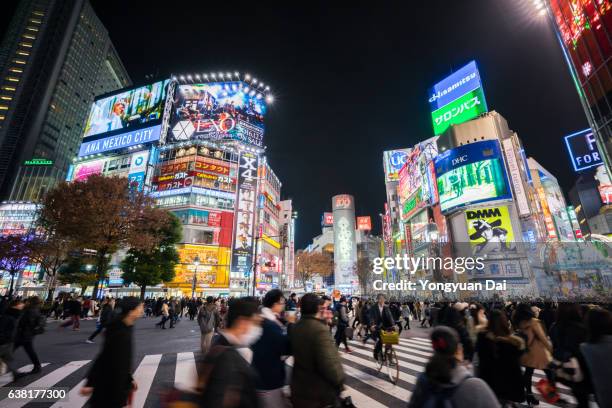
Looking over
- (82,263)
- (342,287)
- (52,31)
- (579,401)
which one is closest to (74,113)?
(52,31)

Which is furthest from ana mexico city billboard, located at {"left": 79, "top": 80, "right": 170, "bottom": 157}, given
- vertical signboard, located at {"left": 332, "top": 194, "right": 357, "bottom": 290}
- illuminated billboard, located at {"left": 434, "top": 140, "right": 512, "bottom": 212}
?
vertical signboard, located at {"left": 332, "top": 194, "right": 357, "bottom": 290}

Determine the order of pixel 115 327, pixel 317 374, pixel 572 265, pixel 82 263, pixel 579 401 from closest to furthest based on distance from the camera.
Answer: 1. pixel 317 374
2. pixel 115 327
3. pixel 579 401
4. pixel 572 265
5. pixel 82 263

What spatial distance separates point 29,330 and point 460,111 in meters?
50.3

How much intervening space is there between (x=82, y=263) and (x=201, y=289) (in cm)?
1469

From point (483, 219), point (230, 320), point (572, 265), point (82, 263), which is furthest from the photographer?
point (483, 219)

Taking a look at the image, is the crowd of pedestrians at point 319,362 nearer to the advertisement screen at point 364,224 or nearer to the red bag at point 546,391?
the red bag at point 546,391

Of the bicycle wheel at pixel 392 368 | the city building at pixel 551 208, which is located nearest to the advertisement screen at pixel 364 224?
the city building at pixel 551 208

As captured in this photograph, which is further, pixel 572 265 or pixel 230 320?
pixel 572 265

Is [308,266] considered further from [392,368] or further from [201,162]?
[392,368]

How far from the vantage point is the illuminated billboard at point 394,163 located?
226 ft

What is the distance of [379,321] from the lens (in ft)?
28.0

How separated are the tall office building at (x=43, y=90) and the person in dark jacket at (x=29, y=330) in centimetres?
9438

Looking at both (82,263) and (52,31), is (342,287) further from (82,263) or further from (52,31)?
(52,31)

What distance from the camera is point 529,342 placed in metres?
4.56
